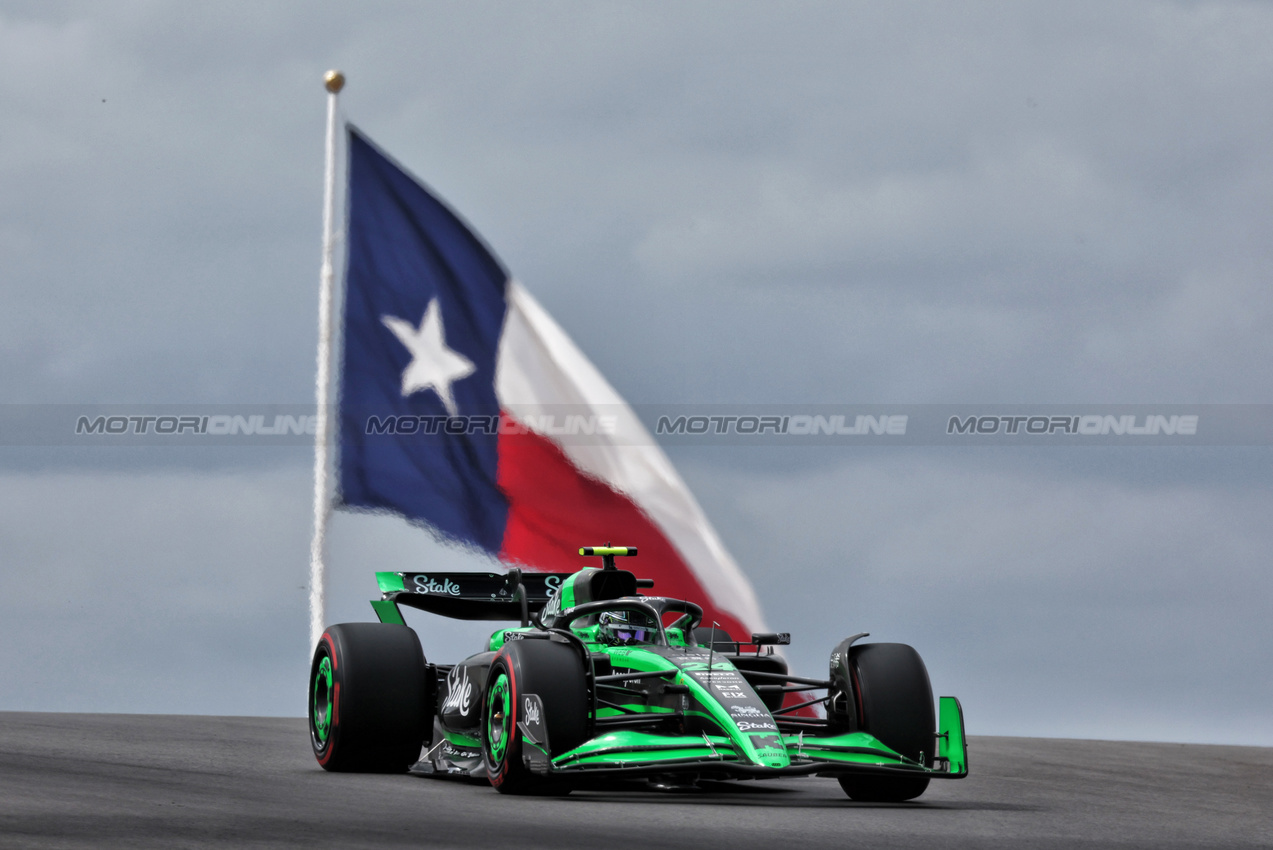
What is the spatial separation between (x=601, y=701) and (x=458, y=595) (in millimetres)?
3134

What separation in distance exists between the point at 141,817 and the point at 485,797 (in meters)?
3.31

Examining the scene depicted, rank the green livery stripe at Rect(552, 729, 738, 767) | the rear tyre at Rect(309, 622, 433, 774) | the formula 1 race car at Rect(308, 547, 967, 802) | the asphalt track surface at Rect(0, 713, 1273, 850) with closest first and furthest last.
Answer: the asphalt track surface at Rect(0, 713, 1273, 850) < the green livery stripe at Rect(552, 729, 738, 767) < the formula 1 race car at Rect(308, 547, 967, 802) < the rear tyre at Rect(309, 622, 433, 774)

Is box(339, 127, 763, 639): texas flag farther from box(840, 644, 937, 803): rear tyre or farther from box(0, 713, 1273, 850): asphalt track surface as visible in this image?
box(840, 644, 937, 803): rear tyre

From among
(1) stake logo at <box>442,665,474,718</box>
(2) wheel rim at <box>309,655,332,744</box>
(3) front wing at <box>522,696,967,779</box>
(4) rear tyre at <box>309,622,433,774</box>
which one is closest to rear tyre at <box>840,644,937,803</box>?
(3) front wing at <box>522,696,967,779</box>

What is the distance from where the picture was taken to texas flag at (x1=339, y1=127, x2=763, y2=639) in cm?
1992

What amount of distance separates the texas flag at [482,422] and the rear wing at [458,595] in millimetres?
2135

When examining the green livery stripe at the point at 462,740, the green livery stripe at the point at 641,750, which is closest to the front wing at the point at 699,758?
the green livery stripe at the point at 641,750

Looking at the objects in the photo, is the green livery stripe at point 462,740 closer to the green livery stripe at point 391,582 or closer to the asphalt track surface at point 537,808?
the asphalt track surface at point 537,808

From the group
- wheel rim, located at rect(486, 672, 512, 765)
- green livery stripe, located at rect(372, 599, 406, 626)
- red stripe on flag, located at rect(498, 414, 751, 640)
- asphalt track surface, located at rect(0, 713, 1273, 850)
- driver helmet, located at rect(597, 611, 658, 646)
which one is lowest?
asphalt track surface, located at rect(0, 713, 1273, 850)

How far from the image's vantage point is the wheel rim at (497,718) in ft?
45.6

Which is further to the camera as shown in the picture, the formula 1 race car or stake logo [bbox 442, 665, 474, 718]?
stake logo [bbox 442, 665, 474, 718]

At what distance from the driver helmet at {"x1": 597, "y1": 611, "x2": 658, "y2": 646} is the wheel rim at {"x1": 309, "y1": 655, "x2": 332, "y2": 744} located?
285cm

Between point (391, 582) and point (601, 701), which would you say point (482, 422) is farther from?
point (601, 701)

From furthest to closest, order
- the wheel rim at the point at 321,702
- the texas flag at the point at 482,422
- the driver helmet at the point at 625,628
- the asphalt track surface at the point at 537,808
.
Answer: the texas flag at the point at 482,422
the wheel rim at the point at 321,702
the driver helmet at the point at 625,628
the asphalt track surface at the point at 537,808
